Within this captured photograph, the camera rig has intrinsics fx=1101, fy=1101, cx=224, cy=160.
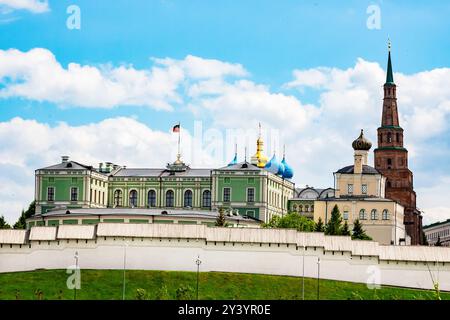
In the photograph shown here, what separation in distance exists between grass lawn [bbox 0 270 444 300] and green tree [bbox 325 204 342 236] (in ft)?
90.7

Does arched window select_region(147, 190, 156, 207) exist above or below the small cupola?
below

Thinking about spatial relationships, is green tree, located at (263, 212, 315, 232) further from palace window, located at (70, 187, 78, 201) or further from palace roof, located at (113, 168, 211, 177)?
palace window, located at (70, 187, 78, 201)

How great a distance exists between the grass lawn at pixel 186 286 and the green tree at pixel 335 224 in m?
27.6

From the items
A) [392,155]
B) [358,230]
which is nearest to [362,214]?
[358,230]

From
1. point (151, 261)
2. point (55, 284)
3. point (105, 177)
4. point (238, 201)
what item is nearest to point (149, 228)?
point (151, 261)

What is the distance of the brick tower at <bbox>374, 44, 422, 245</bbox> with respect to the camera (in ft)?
462

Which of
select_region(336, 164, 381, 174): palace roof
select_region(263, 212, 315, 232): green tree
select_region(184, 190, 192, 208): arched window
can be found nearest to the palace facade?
select_region(184, 190, 192, 208): arched window

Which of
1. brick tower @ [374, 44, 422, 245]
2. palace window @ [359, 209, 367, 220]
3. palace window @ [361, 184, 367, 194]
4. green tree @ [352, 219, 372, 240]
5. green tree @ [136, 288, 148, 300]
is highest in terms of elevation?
brick tower @ [374, 44, 422, 245]

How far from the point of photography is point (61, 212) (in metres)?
106

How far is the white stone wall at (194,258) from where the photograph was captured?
7450 cm

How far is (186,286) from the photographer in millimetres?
70938

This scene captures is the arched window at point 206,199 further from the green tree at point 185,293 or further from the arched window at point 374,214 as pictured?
the green tree at point 185,293
